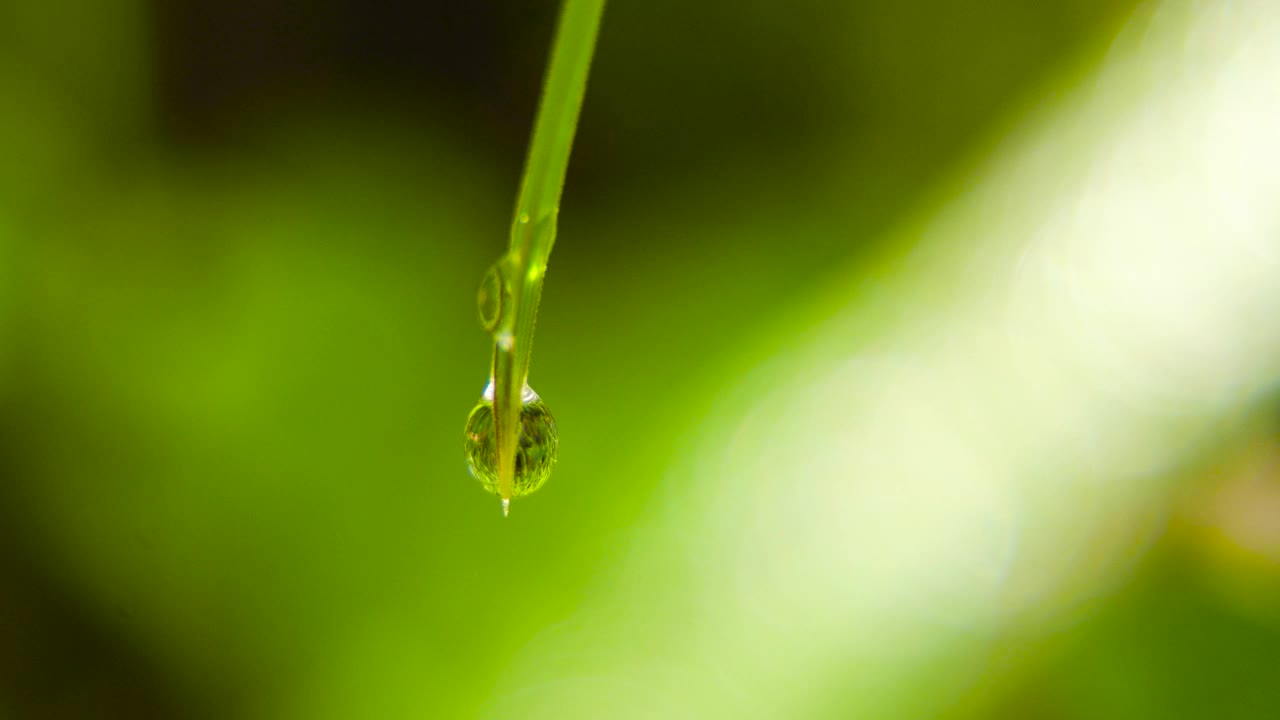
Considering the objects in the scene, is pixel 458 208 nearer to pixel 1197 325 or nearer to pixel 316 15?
pixel 316 15

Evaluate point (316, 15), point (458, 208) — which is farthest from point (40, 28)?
point (458, 208)

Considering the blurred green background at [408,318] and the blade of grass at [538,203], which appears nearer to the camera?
the blade of grass at [538,203]

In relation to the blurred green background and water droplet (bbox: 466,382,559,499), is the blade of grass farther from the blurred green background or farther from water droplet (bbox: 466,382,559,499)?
the blurred green background

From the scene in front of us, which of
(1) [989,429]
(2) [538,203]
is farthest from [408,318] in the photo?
(2) [538,203]

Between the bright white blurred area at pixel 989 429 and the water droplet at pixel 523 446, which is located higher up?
the bright white blurred area at pixel 989 429

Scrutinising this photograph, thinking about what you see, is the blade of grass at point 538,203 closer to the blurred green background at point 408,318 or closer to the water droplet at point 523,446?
the water droplet at point 523,446

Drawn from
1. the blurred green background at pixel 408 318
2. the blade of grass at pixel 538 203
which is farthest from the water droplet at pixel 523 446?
the blurred green background at pixel 408 318
